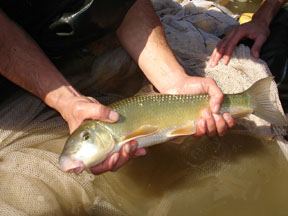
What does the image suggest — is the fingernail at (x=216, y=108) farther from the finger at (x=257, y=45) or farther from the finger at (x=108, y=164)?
the finger at (x=257, y=45)

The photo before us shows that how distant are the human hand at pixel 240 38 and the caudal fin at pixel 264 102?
2.19 feet

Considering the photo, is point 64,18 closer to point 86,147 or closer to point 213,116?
point 86,147

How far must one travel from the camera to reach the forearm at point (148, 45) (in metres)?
2.46

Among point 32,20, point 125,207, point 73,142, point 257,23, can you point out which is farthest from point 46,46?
point 257,23

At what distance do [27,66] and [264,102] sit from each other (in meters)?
1.79

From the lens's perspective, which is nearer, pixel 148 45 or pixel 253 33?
pixel 148 45

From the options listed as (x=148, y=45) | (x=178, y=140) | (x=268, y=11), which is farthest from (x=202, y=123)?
(x=268, y=11)

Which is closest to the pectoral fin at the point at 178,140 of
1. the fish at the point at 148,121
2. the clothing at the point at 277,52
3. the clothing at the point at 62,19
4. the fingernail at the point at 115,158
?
the fish at the point at 148,121

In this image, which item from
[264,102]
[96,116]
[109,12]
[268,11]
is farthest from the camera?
[268,11]

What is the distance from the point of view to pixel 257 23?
311 cm

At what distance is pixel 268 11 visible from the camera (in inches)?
128

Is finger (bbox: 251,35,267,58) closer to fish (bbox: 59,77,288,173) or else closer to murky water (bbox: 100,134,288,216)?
fish (bbox: 59,77,288,173)

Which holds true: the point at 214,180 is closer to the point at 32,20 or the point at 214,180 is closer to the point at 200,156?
the point at 200,156

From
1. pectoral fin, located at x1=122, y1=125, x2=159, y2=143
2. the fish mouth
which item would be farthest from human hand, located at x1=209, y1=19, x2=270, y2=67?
the fish mouth
